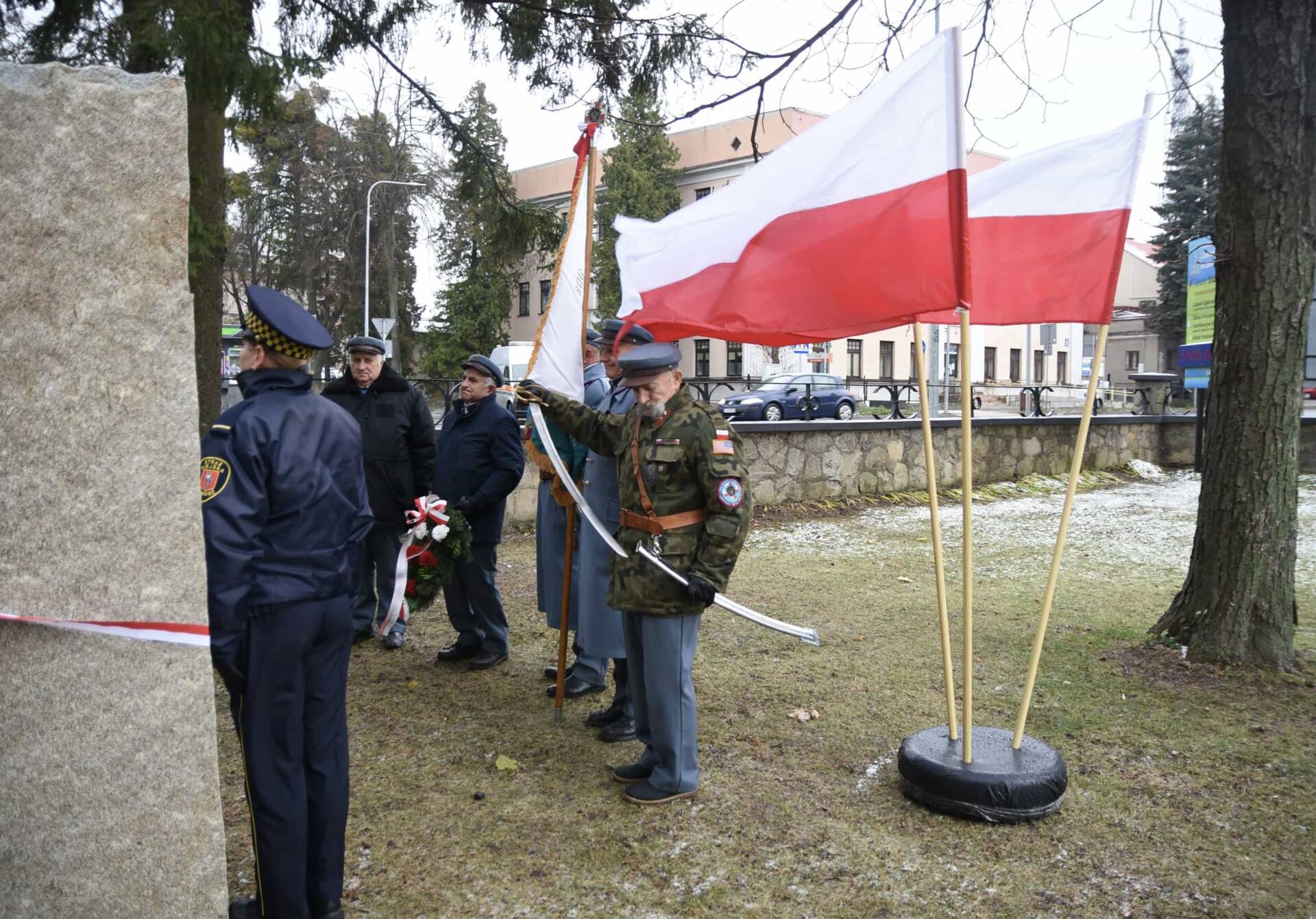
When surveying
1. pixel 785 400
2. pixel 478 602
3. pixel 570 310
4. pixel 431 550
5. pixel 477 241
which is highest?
pixel 477 241

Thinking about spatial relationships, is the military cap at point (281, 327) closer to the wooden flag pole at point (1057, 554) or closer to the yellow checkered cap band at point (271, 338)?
the yellow checkered cap band at point (271, 338)

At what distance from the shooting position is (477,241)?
8.70 meters

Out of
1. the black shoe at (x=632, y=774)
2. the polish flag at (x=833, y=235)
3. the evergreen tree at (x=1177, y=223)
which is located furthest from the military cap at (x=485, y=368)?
the evergreen tree at (x=1177, y=223)

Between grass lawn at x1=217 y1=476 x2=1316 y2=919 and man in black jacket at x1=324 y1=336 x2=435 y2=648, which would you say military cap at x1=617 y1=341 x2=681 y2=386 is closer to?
grass lawn at x1=217 y1=476 x2=1316 y2=919

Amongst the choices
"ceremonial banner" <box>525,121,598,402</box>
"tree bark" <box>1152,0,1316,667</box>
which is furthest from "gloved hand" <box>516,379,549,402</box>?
"tree bark" <box>1152,0,1316,667</box>

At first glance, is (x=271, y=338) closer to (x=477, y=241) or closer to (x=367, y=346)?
(x=367, y=346)

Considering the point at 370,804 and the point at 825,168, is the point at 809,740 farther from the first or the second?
the point at 825,168

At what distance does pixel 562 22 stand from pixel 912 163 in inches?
180

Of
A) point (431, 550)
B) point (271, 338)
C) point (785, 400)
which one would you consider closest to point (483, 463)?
point (431, 550)

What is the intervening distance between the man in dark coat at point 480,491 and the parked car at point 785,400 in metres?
19.8

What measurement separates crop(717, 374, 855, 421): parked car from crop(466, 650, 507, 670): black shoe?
65.4ft

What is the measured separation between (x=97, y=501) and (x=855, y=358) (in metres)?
47.3

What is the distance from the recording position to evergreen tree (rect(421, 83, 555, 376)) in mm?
8359

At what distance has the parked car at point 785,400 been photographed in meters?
26.7
